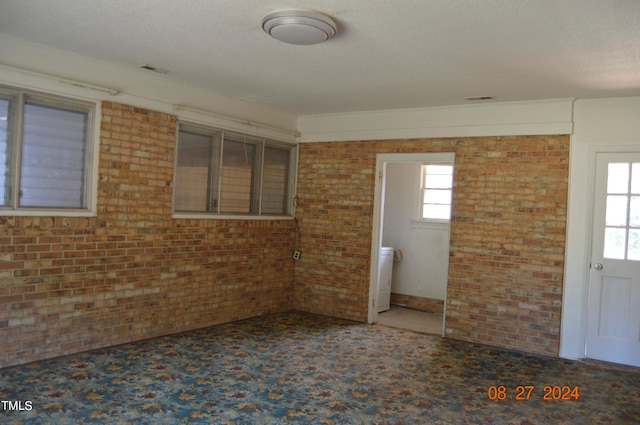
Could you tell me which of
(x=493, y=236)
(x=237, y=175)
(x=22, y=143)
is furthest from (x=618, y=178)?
(x=22, y=143)

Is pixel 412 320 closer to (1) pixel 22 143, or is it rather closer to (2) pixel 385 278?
(2) pixel 385 278

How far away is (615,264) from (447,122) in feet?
7.72

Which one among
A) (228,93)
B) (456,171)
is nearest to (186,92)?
(228,93)

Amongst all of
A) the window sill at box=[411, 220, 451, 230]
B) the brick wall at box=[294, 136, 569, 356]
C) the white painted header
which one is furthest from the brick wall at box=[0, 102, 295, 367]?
the window sill at box=[411, 220, 451, 230]

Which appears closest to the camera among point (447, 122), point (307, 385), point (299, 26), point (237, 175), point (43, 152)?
point (299, 26)

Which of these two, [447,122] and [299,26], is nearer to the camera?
[299,26]

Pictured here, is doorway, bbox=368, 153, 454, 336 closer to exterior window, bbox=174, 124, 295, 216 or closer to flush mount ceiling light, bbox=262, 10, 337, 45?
exterior window, bbox=174, 124, 295, 216

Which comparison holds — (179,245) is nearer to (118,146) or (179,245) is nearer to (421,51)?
(118,146)

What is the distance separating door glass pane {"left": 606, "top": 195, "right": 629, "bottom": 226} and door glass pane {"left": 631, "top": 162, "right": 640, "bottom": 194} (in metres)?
0.12

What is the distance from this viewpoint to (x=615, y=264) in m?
4.98

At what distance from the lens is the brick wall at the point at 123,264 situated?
4.14 meters

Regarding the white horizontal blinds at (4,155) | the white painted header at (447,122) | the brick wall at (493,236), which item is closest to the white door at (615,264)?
the brick wall at (493,236)

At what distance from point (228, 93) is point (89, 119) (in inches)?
65.7

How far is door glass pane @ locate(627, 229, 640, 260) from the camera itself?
491 centimetres
